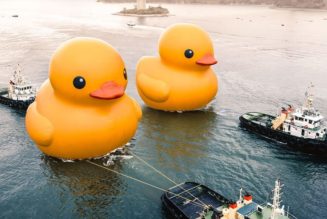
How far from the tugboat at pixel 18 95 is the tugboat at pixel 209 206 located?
24907mm

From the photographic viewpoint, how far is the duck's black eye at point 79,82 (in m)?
26.7

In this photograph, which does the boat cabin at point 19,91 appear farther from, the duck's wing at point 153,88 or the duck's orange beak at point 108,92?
the duck's orange beak at point 108,92

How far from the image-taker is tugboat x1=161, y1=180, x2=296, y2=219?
21.6 metres

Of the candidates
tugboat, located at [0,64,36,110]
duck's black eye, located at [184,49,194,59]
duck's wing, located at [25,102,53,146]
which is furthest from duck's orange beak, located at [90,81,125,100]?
tugboat, located at [0,64,36,110]

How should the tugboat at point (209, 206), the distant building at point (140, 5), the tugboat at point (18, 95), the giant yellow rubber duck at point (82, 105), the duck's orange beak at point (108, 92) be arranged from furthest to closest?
the distant building at point (140, 5) → the tugboat at point (18, 95) → the giant yellow rubber duck at point (82, 105) → the duck's orange beak at point (108, 92) → the tugboat at point (209, 206)

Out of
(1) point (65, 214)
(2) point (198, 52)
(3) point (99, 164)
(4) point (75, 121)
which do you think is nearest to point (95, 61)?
(4) point (75, 121)

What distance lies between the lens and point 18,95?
4538 centimetres

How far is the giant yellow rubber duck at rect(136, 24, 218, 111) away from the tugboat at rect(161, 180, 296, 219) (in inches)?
527

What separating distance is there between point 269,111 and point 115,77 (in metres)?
24.2

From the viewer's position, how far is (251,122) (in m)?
38.9

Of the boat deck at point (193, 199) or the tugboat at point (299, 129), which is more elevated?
the tugboat at point (299, 129)

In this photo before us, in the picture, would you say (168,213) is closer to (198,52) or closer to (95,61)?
(95,61)

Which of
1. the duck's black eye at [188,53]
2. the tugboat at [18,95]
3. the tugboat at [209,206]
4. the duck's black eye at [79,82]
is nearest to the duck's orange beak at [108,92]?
the duck's black eye at [79,82]

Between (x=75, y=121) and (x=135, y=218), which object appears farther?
(x=75, y=121)
